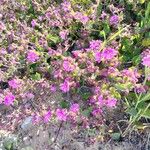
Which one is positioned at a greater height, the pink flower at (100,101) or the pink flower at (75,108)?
the pink flower at (100,101)

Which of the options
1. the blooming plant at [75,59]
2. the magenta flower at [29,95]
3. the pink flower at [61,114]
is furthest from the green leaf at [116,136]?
the magenta flower at [29,95]

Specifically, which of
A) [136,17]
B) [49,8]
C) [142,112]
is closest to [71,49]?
[49,8]

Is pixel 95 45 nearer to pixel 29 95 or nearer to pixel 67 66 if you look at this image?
pixel 67 66

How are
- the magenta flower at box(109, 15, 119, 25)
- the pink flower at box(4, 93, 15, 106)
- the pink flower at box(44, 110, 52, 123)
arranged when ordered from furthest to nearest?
the magenta flower at box(109, 15, 119, 25) < the pink flower at box(4, 93, 15, 106) < the pink flower at box(44, 110, 52, 123)

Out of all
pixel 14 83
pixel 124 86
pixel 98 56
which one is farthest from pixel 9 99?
pixel 124 86

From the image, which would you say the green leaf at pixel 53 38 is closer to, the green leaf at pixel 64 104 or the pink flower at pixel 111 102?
the green leaf at pixel 64 104

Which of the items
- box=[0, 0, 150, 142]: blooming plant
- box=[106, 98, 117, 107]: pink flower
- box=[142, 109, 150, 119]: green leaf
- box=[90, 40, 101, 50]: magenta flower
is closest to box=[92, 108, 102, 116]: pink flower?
box=[0, 0, 150, 142]: blooming plant

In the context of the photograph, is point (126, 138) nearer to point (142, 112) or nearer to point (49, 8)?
point (142, 112)

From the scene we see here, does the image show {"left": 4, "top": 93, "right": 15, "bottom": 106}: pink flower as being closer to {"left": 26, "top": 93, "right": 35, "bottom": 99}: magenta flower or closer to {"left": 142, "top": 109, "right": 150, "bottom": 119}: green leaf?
{"left": 26, "top": 93, "right": 35, "bottom": 99}: magenta flower
